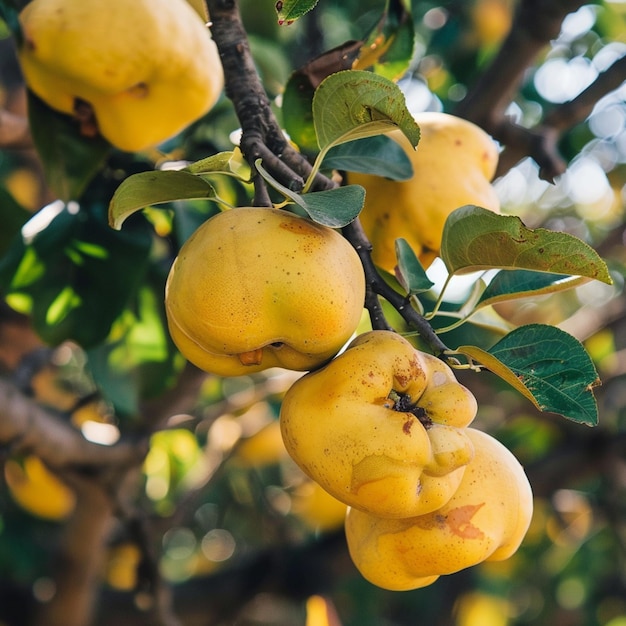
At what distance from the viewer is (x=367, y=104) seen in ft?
2.11

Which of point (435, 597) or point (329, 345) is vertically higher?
point (329, 345)

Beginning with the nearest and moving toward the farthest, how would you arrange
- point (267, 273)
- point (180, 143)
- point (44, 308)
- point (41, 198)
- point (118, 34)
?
point (267, 273) → point (118, 34) → point (44, 308) → point (180, 143) → point (41, 198)

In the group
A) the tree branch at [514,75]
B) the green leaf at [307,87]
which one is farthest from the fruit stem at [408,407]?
the tree branch at [514,75]

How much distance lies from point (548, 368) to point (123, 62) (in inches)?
22.9

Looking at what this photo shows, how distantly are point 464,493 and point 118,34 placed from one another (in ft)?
2.04

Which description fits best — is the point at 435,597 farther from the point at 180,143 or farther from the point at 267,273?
the point at 267,273

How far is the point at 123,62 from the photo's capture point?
0.92 metres

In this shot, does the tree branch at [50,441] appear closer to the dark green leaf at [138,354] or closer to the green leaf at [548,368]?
the dark green leaf at [138,354]

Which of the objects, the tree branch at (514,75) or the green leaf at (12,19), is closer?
the green leaf at (12,19)

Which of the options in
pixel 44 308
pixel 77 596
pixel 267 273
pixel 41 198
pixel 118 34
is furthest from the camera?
pixel 41 198

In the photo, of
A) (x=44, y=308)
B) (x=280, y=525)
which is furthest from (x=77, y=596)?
(x=44, y=308)

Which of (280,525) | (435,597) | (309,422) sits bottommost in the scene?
(435,597)

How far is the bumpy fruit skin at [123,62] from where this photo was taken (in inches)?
35.6

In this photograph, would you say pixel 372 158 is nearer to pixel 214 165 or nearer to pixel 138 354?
pixel 214 165
